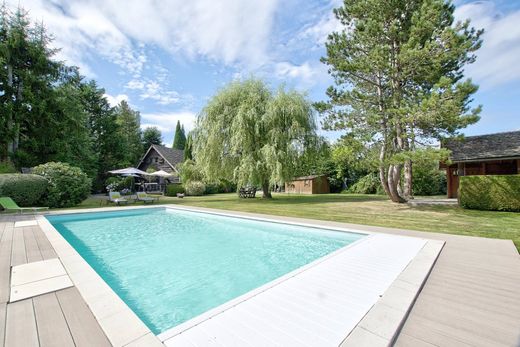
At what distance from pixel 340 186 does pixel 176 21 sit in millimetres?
22461

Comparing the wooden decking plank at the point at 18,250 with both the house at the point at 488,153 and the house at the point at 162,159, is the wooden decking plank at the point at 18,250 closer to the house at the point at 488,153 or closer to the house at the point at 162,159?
the house at the point at 488,153

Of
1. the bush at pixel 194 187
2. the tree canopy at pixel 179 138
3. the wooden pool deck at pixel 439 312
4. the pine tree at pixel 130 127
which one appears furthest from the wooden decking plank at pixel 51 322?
the tree canopy at pixel 179 138

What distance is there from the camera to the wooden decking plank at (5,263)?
290 cm

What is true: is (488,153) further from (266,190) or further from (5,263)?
(5,263)

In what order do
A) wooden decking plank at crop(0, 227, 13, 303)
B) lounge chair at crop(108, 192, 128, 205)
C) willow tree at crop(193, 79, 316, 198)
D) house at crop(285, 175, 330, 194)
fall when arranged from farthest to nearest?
house at crop(285, 175, 330, 194) → willow tree at crop(193, 79, 316, 198) → lounge chair at crop(108, 192, 128, 205) → wooden decking plank at crop(0, 227, 13, 303)

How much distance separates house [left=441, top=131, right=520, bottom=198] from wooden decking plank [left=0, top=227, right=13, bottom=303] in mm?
15468

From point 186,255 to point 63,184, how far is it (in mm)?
10959

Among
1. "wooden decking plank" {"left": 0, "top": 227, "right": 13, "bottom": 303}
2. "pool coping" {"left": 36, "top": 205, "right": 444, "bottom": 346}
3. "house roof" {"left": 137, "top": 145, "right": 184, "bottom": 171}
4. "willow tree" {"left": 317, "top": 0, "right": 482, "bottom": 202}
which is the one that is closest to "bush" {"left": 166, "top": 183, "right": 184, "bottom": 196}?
"house roof" {"left": 137, "top": 145, "right": 184, "bottom": 171}

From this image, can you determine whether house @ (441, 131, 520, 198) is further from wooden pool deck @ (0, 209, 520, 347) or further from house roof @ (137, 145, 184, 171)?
house roof @ (137, 145, 184, 171)

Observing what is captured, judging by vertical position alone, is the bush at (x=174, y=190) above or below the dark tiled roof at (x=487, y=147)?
below

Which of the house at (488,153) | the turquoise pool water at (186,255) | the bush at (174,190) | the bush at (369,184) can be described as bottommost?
the turquoise pool water at (186,255)

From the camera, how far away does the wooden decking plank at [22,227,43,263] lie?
427 cm

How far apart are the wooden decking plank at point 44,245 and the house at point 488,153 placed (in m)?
15.4

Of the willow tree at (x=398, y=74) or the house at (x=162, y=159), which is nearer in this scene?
the willow tree at (x=398, y=74)
